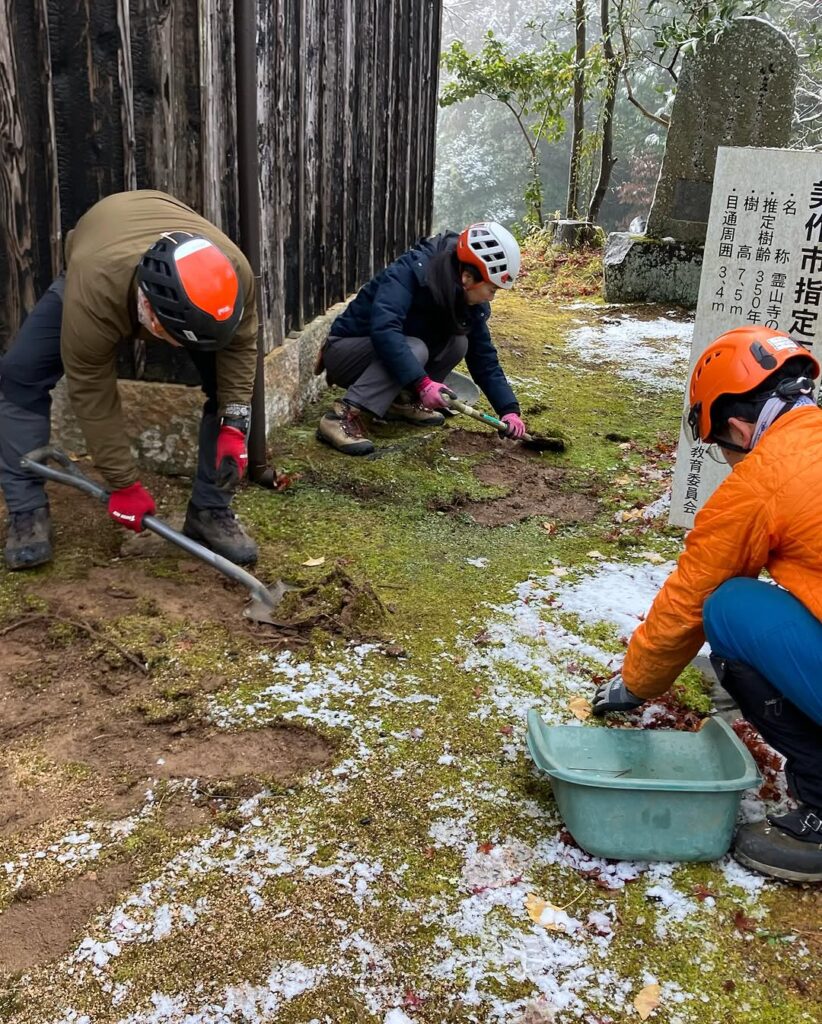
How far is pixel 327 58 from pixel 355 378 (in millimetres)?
2179

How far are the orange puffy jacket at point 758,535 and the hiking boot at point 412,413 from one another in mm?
3581

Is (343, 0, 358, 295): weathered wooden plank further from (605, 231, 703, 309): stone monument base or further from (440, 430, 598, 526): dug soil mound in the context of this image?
(605, 231, 703, 309): stone monument base

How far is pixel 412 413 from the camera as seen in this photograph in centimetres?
593

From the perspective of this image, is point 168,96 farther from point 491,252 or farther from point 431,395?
point 431,395

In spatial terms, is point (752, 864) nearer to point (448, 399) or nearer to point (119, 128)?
point (448, 399)

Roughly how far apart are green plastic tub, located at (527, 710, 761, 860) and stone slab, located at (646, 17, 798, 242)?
8.68 metres

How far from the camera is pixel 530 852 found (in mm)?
2404

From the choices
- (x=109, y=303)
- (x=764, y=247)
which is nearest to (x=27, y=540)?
(x=109, y=303)

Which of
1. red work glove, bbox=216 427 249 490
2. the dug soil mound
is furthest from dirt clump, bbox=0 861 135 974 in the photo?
the dug soil mound

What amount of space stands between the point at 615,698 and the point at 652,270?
8.56 m

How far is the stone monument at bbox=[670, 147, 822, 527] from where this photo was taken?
12.2ft

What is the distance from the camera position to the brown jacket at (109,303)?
3.06 m

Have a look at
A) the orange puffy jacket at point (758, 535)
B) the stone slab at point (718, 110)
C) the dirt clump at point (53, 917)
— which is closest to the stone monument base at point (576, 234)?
the stone slab at point (718, 110)

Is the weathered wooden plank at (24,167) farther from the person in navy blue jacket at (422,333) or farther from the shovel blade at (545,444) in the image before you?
the shovel blade at (545,444)
